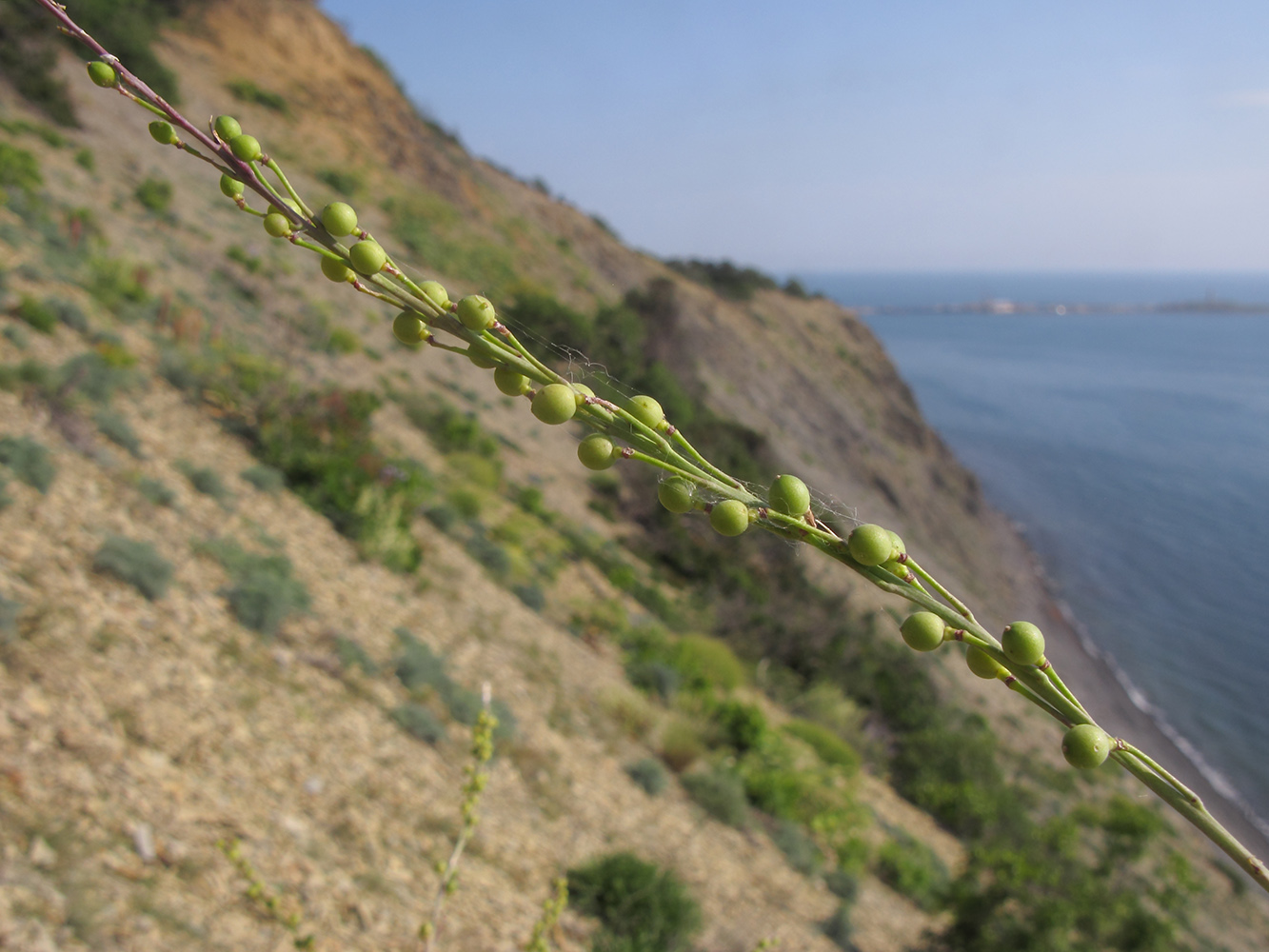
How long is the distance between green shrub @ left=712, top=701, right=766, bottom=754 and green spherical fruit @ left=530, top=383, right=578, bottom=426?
8.75 meters

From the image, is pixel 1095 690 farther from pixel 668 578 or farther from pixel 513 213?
pixel 513 213

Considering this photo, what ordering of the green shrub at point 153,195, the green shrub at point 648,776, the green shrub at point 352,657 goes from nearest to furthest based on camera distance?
1. the green shrub at point 352,657
2. the green shrub at point 648,776
3. the green shrub at point 153,195

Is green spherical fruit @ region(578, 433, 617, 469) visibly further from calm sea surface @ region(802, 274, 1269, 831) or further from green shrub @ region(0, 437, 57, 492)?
calm sea surface @ region(802, 274, 1269, 831)

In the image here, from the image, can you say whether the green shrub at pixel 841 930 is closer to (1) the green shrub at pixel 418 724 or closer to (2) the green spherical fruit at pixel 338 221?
(1) the green shrub at pixel 418 724

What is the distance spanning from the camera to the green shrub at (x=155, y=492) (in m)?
6.32

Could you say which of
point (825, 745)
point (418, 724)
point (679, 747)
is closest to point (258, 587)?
point (418, 724)

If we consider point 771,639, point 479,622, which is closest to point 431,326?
point 479,622

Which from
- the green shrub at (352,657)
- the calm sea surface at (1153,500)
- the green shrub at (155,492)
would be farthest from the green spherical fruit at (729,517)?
the calm sea surface at (1153,500)

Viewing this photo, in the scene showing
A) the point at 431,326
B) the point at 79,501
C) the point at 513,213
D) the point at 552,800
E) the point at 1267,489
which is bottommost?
the point at 552,800

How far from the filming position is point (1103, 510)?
45219 mm

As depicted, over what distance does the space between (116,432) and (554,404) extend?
7517mm

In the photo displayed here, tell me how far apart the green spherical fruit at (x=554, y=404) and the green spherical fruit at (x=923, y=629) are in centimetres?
40

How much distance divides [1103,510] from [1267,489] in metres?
10.6

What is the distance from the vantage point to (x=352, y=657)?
20.0 ft
